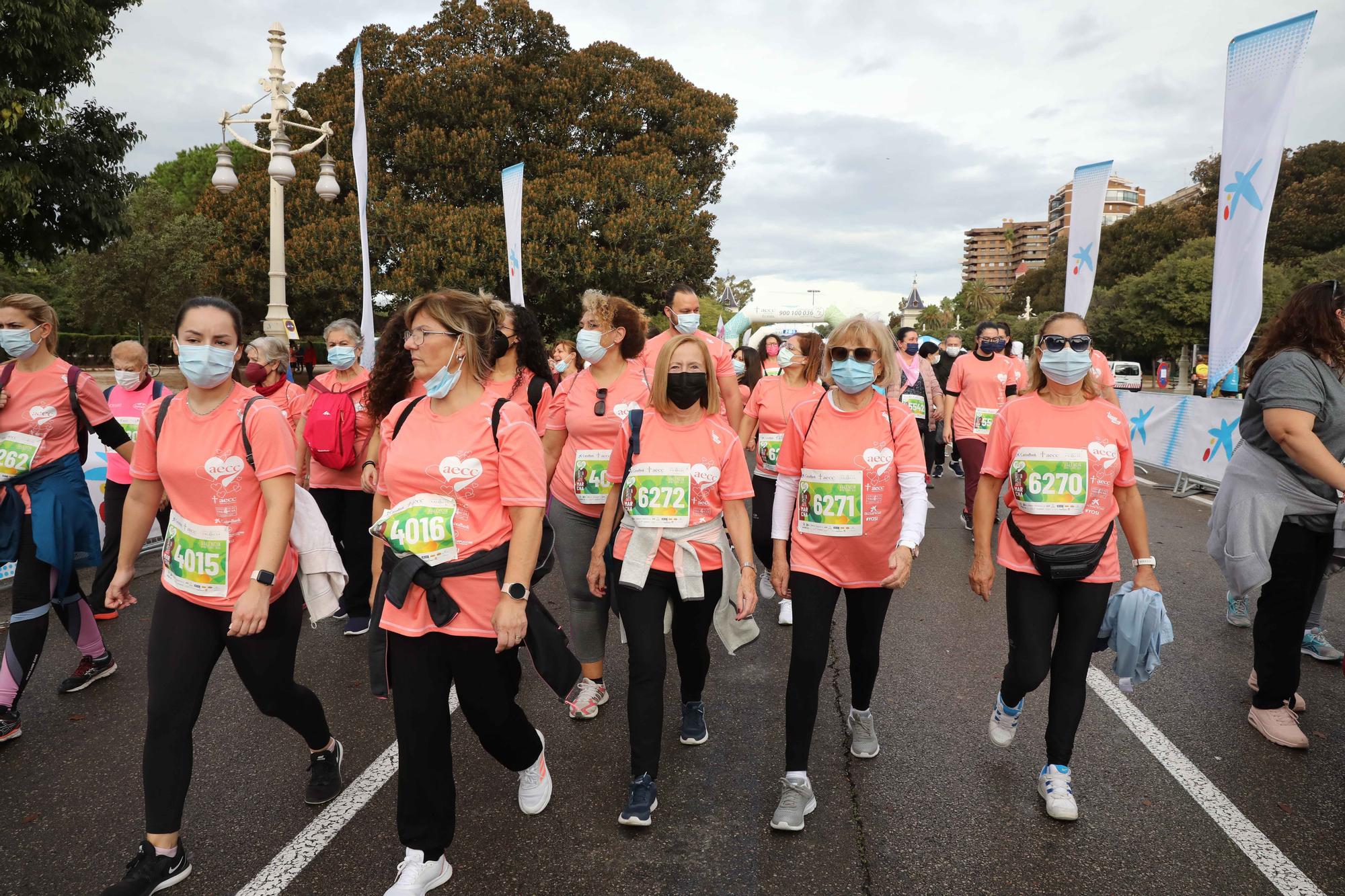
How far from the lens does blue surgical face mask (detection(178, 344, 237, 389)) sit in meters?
2.96

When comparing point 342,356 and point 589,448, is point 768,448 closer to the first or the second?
point 589,448

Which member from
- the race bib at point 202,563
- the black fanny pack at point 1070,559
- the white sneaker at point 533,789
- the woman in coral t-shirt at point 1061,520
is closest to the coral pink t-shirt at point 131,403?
the race bib at point 202,563

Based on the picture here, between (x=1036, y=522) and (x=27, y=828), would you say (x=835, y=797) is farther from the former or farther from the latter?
(x=27, y=828)

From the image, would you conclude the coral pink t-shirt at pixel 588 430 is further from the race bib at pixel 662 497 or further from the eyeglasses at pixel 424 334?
the eyeglasses at pixel 424 334

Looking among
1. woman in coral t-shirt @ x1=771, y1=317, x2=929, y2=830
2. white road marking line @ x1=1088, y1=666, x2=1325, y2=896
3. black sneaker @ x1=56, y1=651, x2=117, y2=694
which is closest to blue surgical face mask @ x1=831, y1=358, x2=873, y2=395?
woman in coral t-shirt @ x1=771, y1=317, x2=929, y2=830

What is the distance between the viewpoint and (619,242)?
84.6 feet

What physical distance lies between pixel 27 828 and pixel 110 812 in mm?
261

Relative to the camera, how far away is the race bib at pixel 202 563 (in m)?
2.95

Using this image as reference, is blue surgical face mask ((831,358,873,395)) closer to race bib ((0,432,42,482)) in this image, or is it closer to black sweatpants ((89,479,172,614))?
race bib ((0,432,42,482))

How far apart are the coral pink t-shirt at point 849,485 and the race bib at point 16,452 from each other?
343 cm

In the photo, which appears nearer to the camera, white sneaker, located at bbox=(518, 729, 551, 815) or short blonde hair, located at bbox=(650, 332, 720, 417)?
white sneaker, located at bbox=(518, 729, 551, 815)

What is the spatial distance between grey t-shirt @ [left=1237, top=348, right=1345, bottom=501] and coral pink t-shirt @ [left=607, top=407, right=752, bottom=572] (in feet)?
7.79

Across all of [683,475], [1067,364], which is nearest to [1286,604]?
[1067,364]

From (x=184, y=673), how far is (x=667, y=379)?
6.54 ft
